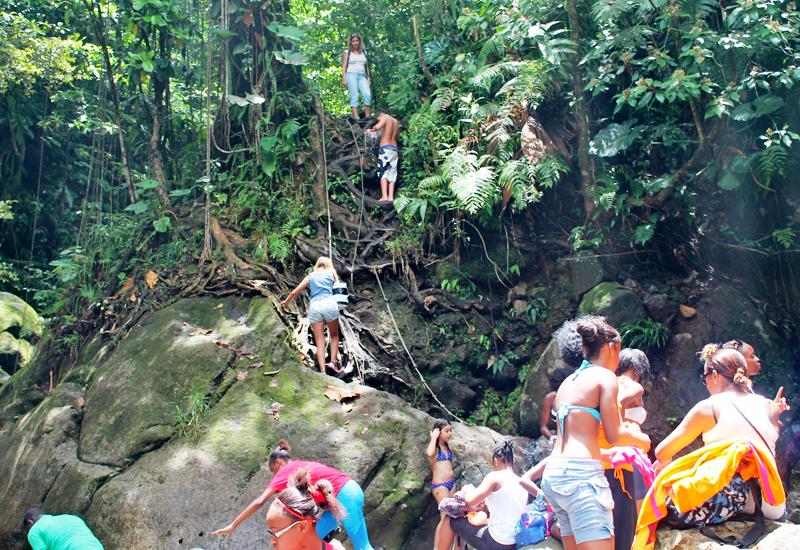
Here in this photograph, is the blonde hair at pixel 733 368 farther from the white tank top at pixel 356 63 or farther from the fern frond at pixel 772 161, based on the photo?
the white tank top at pixel 356 63

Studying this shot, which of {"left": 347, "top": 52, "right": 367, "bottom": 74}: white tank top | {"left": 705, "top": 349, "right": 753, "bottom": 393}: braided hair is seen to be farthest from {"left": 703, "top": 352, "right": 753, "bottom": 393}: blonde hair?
{"left": 347, "top": 52, "right": 367, "bottom": 74}: white tank top

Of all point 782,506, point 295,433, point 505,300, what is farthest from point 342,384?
point 782,506

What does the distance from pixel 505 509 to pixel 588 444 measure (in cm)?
216

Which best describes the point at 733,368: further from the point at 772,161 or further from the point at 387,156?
the point at 387,156

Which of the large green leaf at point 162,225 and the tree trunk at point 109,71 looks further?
the tree trunk at point 109,71

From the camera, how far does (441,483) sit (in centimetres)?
761

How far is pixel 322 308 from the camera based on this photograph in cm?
915

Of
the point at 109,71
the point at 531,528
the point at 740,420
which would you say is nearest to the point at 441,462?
the point at 531,528

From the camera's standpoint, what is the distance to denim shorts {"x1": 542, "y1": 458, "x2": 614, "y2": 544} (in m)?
4.27

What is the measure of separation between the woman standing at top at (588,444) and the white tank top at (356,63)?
9186 millimetres

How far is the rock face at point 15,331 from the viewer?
43.8 feet

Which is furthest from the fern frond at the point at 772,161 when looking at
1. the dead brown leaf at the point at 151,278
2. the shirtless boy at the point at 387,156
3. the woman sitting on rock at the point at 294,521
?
the dead brown leaf at the point at 151,278

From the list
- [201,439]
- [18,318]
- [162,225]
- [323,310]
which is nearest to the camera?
[201,439]

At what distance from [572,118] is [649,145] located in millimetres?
1382
